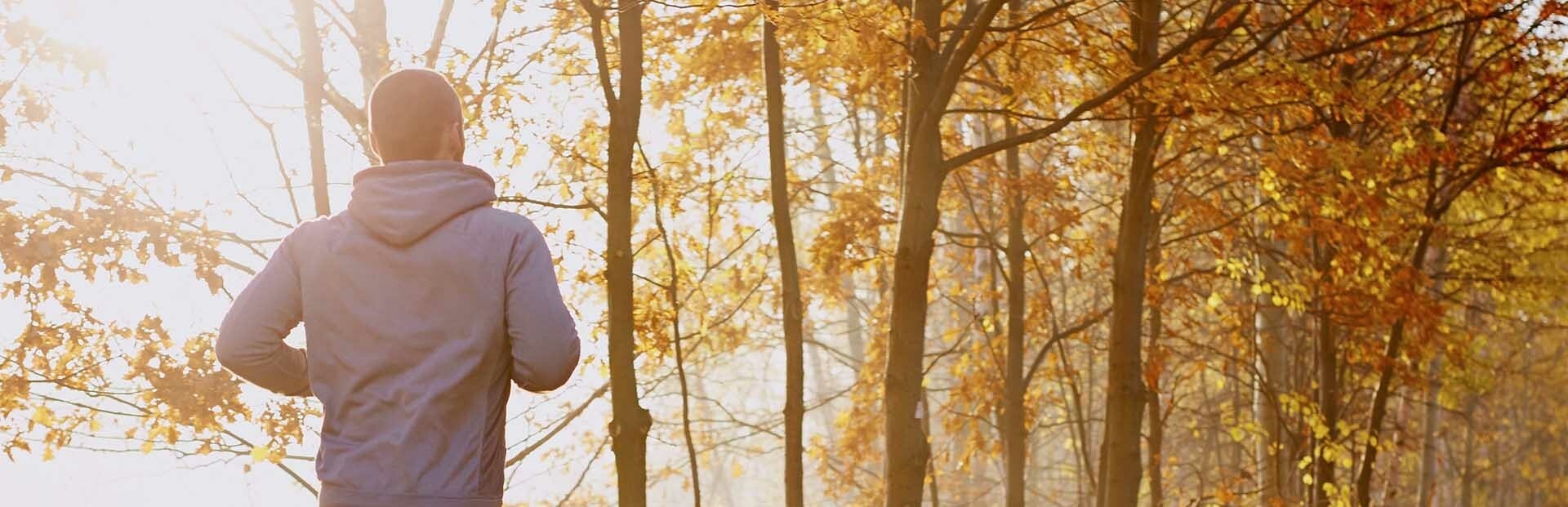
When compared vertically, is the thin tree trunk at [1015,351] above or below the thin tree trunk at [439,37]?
below

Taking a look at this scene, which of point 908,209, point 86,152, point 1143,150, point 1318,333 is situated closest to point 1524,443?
point 1318,333

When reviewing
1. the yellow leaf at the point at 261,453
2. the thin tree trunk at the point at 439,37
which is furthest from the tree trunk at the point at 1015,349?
the yellow leaf at the point at 261,453

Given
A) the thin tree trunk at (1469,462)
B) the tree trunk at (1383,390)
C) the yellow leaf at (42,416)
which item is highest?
the thin tree trunk at (1469,462)

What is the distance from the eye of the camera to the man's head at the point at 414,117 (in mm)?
2621

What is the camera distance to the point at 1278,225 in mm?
11492

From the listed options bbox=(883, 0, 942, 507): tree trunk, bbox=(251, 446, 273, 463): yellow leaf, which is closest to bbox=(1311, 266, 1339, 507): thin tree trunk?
bbox=(883, 0, 942, 507): tree trunk

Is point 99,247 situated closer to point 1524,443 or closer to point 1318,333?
point 1318,333

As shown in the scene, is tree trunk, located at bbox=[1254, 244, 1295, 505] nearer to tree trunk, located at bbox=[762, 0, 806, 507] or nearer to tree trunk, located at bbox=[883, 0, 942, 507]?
tree trunk, located at bbox=[762, 0, 806, 507]

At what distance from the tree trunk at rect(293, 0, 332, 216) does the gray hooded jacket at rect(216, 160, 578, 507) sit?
8347 mm

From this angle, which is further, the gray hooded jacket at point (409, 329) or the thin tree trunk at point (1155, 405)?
the thin tree trunk at point (1155, 405)

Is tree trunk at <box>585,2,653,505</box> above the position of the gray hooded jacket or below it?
above

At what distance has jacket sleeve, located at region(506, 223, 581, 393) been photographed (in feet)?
8.39

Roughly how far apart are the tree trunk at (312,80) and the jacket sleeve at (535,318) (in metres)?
8.50

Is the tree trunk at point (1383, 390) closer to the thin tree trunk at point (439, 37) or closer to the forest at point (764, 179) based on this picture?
the forest at point (764, 179)
